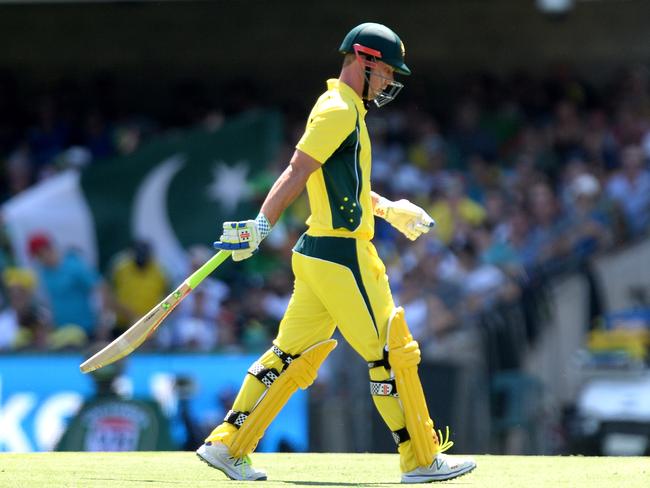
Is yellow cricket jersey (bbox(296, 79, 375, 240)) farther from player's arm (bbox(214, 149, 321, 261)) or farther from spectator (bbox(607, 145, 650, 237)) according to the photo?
spectator (bbox(607, 145, 650, 237))

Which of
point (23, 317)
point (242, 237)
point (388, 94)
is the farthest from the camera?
point (23, 317)

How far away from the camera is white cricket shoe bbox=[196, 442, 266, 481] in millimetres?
7113

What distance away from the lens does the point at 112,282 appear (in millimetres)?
14461

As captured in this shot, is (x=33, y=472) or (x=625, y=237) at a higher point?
(x=625, y=237)

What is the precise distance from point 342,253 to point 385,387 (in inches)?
25.1

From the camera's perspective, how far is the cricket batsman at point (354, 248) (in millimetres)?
6719

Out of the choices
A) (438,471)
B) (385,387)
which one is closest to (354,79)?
(385,387)

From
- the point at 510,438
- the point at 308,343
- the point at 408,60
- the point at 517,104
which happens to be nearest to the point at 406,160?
the point at 517,104

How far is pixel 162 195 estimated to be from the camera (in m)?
15.4

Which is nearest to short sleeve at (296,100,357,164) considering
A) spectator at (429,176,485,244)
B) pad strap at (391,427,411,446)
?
pad strap at (391,427,411,446)

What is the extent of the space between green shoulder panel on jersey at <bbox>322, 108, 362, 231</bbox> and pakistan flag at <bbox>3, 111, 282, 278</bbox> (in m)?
8.05

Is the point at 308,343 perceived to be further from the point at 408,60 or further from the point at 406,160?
the point at 408,60

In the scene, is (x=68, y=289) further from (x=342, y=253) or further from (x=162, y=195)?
(x=342, y=253)

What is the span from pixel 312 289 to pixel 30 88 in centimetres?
1364
